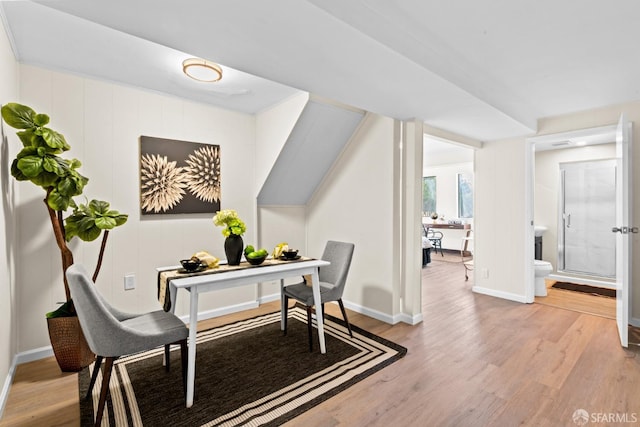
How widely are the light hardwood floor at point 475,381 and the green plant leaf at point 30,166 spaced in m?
1.44

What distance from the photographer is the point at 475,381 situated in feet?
7.00

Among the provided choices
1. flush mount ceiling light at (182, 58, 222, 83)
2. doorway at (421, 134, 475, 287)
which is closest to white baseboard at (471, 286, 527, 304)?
doorway at (421, 134, 475, 287)

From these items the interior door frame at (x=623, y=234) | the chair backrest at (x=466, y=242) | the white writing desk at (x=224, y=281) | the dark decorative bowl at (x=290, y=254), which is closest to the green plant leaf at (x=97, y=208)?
the white writing desk at (x=224, y=281)

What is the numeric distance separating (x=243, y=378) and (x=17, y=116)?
224 centimetres

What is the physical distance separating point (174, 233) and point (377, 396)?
2420 millimetres

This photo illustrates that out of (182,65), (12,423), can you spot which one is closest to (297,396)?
(12,423)

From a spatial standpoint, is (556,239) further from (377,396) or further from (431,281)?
(377,396)

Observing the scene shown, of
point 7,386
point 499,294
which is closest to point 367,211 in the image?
point 499,294

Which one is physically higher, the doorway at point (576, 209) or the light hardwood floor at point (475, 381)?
the doorway at point (576, 209)

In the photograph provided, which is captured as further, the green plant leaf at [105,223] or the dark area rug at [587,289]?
the dark area rug at [587,289]

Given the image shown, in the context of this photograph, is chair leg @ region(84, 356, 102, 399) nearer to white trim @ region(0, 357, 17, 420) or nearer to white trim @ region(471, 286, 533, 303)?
white trim @ region(0, 357, 17, 420)

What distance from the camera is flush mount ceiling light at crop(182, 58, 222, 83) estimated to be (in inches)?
95.3

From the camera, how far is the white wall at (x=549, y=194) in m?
5.08

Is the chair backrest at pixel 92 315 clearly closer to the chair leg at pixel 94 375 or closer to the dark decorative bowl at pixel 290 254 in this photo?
the chair leg at pixel 94 375
